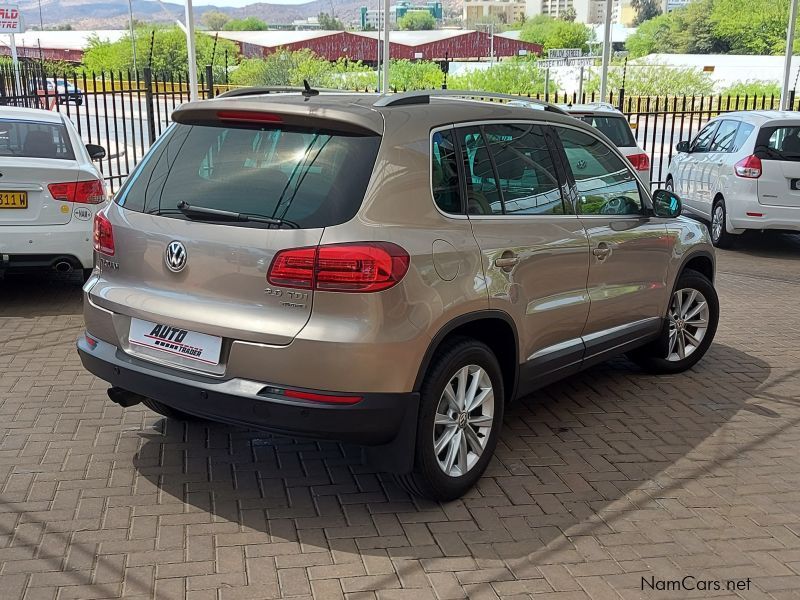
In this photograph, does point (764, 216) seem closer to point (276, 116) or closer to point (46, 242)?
point (46, 242)

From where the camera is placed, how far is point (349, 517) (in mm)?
4129

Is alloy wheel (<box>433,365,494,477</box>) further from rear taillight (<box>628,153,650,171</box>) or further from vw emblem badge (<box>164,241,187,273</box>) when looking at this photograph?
rear taillight (<box>628,153,650,171</box>)

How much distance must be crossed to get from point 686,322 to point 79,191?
4.94 m

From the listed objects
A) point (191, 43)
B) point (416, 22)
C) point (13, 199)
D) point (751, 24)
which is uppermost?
point (416, 22)

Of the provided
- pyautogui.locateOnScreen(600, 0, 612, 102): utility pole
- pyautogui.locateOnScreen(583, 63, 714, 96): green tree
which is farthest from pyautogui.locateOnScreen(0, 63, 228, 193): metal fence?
pyautogui.locateOnScreen(583, 63, 714, 96): green tree

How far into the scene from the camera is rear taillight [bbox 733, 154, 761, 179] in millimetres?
11250

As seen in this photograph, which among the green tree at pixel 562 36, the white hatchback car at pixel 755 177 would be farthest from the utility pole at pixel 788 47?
the green tree at pixel 562 36

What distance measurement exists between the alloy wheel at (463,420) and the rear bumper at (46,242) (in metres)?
4.25

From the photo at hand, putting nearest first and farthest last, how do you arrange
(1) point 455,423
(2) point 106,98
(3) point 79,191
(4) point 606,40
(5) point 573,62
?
(1) point 455,423 → (3) point 79,191 → (4) point 606,40 → (2) point 106,98 → (5) point 573,62

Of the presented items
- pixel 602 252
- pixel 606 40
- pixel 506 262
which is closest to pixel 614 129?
pixel 606 40

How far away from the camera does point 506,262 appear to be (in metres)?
4.38

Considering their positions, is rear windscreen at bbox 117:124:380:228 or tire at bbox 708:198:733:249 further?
tire at bbox 708:198:733:249

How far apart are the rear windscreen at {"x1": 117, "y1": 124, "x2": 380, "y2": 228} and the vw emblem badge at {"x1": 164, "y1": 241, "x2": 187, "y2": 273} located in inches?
6.1

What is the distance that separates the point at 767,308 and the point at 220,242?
20.7ft
